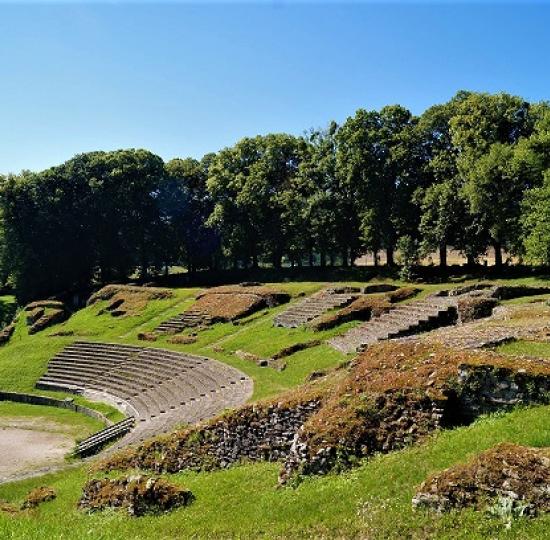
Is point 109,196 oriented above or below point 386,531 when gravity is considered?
above

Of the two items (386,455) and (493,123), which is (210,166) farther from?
(386,455)

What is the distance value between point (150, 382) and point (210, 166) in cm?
4939

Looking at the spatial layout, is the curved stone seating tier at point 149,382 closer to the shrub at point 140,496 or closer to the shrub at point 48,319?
the shrub at point 140,496

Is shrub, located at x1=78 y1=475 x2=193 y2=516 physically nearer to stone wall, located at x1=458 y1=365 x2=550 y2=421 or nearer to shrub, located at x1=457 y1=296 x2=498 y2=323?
stone wall, located at x1=458 y1=365 x2=550 y2=421

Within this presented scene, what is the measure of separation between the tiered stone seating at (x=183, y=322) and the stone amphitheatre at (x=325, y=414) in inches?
289

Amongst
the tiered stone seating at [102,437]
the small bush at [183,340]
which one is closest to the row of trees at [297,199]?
the small bush at [183,340]

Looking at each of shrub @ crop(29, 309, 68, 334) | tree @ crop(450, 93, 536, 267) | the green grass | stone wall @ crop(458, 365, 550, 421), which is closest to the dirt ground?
the green grass

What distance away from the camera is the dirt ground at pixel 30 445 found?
26.9 meters

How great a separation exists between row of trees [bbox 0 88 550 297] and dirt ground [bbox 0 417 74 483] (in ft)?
106

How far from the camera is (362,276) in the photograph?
207 ft

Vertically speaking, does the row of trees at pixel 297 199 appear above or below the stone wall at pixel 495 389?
above

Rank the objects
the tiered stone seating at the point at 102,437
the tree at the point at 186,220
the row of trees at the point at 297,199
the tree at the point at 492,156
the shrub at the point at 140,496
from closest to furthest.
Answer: the shrub at the point at 140,496
the tiered stone seating at the point at 102,437
the tree at the point at 492,156
the row of trees at the point at 297,199
the tree at the point at 186,220

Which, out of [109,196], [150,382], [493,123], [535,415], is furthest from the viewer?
[109,196]

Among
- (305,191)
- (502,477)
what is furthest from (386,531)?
(305,191)
